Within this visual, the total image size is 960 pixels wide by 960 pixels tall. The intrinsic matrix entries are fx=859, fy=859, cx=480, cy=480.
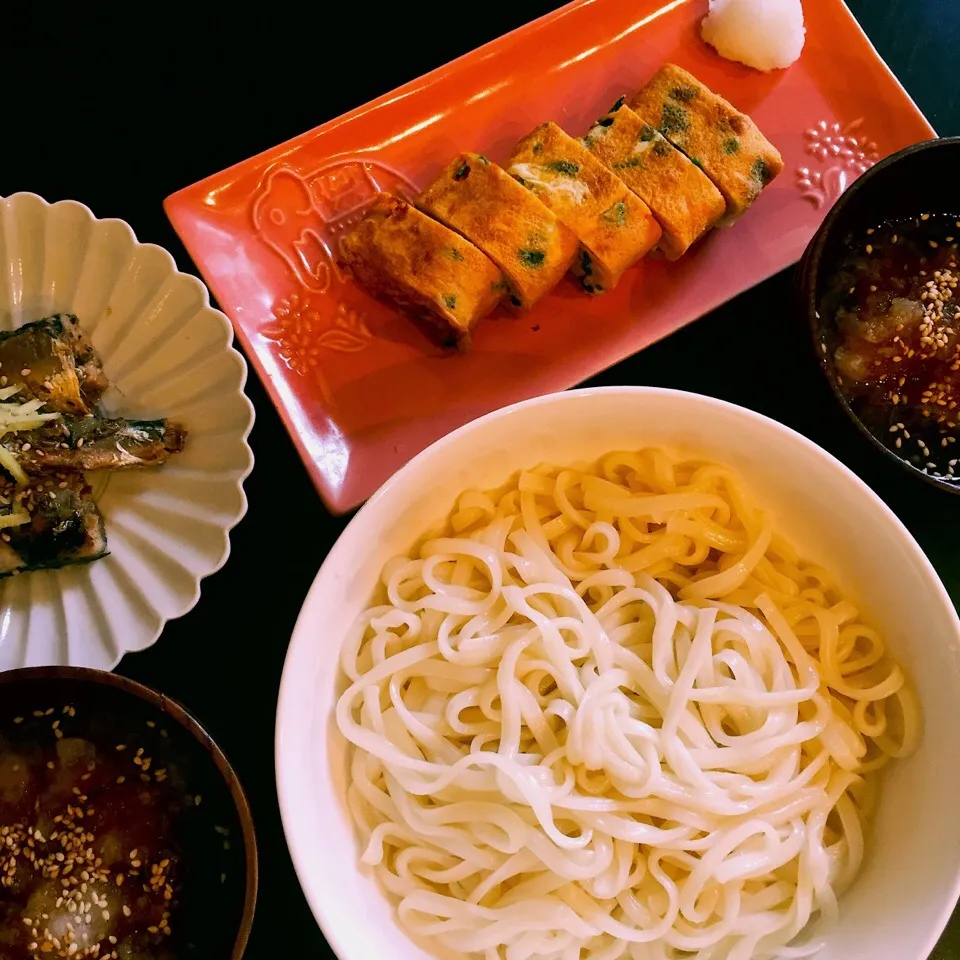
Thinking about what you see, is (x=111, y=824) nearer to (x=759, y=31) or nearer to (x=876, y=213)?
(x=876, y=213)

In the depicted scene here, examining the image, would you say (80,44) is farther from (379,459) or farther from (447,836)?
(447,836)

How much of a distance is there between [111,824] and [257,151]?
5.52ft

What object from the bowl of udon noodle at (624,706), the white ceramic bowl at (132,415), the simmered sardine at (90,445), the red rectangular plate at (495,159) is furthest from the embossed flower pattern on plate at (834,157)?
the simmered sardine at (90,445)

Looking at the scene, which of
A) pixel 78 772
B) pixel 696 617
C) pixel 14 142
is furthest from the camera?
pixel 14 142

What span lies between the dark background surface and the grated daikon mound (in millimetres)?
161

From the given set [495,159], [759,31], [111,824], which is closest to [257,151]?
[495,159]

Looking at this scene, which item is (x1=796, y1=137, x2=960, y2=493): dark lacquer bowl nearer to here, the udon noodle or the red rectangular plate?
the red rectangular plate

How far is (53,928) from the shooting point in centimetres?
175

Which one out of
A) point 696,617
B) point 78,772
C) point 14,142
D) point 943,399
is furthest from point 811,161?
point 78,772

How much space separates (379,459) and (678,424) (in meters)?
0.79

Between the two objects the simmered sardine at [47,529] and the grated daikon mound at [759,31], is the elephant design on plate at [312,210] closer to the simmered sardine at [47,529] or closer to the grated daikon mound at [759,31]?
the simmered sardine at [47,529]

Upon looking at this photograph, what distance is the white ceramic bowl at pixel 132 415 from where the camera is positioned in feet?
6.47

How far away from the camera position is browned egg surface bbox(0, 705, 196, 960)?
69.1 inches

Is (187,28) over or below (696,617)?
over
